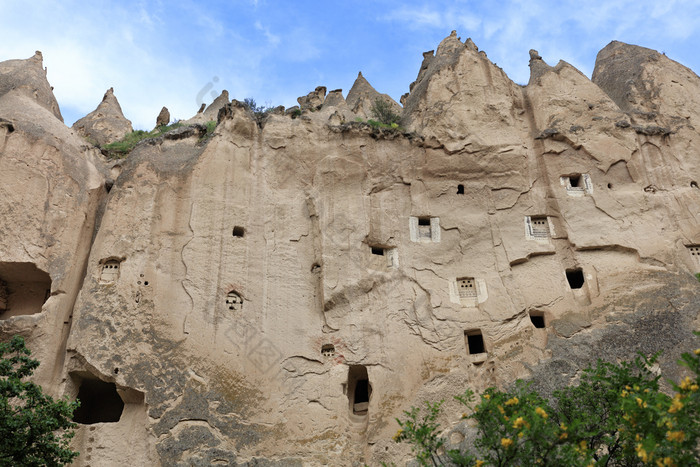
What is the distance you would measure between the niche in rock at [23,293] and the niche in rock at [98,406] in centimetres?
233

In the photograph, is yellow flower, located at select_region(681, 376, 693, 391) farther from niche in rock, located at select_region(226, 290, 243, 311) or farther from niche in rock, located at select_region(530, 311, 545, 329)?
niche in rock, located at select_region(226, 290, 243, 311)

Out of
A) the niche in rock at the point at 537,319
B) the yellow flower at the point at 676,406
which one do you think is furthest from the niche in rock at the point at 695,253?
the yellow flower at the point at 676,406

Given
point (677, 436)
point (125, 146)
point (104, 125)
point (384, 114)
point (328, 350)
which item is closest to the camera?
point (677, 436)

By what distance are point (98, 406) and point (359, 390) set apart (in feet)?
19.6

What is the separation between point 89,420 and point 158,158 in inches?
252

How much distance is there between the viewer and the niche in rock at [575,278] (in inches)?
590

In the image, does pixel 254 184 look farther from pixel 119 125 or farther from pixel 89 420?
pixel 119 125

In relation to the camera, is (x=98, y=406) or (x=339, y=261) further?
(x=339, y=261)

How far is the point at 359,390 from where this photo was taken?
1464cm

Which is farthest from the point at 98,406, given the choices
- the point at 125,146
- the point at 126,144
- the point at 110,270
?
the point at 126,144

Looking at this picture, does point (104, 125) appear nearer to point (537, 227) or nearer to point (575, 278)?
point (537, 227)

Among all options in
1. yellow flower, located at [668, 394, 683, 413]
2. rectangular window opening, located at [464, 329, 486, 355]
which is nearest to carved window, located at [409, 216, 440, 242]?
rectangular window opening, located at [464, 329, 486, 355]

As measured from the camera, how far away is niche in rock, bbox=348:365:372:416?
45.0 feet

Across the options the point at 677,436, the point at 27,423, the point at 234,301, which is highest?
the point at 234,301
